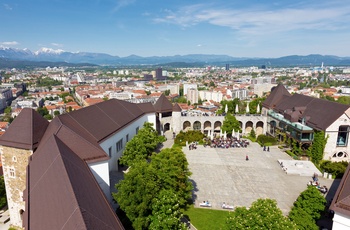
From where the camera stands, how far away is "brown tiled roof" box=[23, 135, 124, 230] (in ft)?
37.2

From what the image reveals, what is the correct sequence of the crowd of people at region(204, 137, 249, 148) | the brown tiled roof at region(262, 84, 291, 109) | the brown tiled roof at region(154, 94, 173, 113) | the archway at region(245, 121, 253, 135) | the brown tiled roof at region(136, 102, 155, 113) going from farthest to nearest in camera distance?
1. the archway at region(245, 121, 253, 135)
2. the brown tiled roof at region(262, 84, 291, 109)
3. the brown tiled roof at region(154, 94, 173, 113)
4. the brown tiled roof at region(136, 102, 155, 113)
5. the crowd of people at region(204, 137, 249, 148)

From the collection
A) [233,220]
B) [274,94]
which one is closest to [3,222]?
[233,220]

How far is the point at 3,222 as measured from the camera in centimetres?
2486

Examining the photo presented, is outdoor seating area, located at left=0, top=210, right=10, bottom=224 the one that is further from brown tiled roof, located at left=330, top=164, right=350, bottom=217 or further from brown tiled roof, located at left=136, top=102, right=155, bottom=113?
brown tiled roof, located at left=330, top=164, right=350, bottom=217

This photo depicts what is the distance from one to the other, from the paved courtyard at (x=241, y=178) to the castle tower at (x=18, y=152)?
54.3 feet

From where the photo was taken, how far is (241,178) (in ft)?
105

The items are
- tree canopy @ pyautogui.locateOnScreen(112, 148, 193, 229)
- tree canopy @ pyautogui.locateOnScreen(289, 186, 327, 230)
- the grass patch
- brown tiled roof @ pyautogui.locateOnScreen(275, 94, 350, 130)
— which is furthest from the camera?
brown tiled roof @ pyautogui.locateOnScreen(275, 94, 350, 130)

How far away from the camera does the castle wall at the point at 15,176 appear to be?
2339 centimetres

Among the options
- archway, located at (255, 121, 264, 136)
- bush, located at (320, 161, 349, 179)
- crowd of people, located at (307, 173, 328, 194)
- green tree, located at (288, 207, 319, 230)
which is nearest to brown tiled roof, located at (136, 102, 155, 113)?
archway, located at (255, 121, 264, 136)

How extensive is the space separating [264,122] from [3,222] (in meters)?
46.0

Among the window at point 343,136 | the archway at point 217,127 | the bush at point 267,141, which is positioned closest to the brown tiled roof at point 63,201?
the window at point 343,136

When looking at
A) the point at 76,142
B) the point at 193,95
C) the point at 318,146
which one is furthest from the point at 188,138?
the point at 193,95

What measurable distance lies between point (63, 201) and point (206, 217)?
1464 cm

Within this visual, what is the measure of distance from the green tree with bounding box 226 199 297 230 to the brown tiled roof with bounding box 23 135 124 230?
24.0ft
